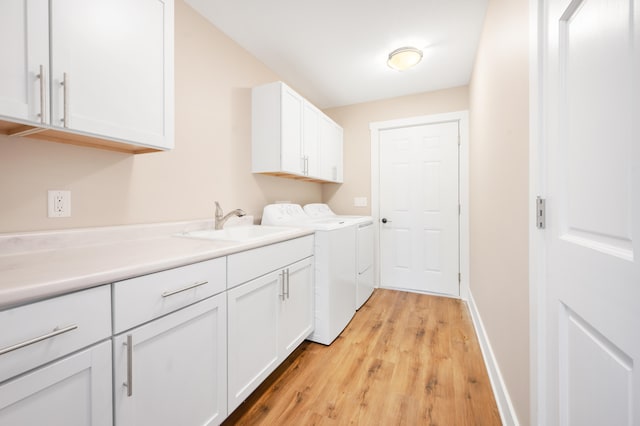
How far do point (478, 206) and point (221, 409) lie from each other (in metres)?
2.27

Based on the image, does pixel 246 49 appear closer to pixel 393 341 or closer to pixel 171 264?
pixel 171 264

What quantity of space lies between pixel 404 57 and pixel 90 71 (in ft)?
7.02

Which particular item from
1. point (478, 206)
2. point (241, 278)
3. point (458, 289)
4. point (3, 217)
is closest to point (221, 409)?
point (241, 278)

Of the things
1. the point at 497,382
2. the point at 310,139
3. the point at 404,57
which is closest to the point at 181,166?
the point at 310,139

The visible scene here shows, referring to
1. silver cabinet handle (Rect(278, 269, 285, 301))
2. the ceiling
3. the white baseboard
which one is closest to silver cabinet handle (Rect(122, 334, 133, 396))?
silver cabinet handle (Rect(278, 269, 285, 301))

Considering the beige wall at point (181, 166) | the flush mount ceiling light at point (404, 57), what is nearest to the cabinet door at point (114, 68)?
the beige wall at point (181, 166)

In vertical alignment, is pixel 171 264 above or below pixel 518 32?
below

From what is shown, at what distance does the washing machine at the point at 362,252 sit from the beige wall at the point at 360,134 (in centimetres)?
37

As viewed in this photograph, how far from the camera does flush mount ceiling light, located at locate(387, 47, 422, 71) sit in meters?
2.20

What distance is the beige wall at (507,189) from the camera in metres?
1.08

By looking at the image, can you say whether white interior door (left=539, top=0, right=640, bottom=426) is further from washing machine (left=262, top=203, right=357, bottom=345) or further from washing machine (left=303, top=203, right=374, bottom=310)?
washing machine (left=303, top=203, right=374, bottom=310)

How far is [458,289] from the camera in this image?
301cm

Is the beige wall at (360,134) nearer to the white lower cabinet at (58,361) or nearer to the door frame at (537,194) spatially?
the door frame at (537,194)

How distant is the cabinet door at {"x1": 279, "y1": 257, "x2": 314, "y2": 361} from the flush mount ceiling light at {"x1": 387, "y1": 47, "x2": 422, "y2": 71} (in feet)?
5.94
